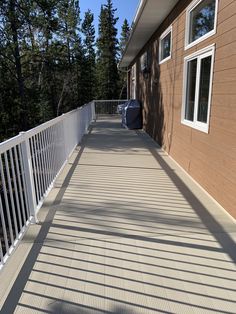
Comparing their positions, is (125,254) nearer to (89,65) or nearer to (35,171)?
(35,171)

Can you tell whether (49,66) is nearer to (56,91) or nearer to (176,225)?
(56,91)

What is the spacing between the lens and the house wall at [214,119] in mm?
3164

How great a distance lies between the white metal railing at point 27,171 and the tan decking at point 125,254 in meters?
0.16

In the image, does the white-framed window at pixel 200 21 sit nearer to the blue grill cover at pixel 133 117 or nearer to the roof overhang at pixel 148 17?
the roof overhang at pixel 148 17

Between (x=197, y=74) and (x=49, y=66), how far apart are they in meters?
12.1

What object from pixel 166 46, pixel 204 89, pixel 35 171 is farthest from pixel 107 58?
pixel 35 171

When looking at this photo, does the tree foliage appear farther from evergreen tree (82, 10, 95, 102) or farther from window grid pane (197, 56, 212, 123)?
window grid pane (197, 56, 212, 123)

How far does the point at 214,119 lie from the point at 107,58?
90.5 ft

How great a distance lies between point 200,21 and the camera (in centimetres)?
446

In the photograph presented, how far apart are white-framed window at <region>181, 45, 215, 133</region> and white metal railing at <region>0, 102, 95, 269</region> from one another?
214 cm

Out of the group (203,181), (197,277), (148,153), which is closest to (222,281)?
(197,277)

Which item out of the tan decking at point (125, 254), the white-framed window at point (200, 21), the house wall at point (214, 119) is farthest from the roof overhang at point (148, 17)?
the tan decking at point (125, 254)

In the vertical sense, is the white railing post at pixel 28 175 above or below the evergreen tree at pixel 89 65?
below

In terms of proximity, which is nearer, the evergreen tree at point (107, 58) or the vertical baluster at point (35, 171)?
the vertical baluster at point (35, 171)
